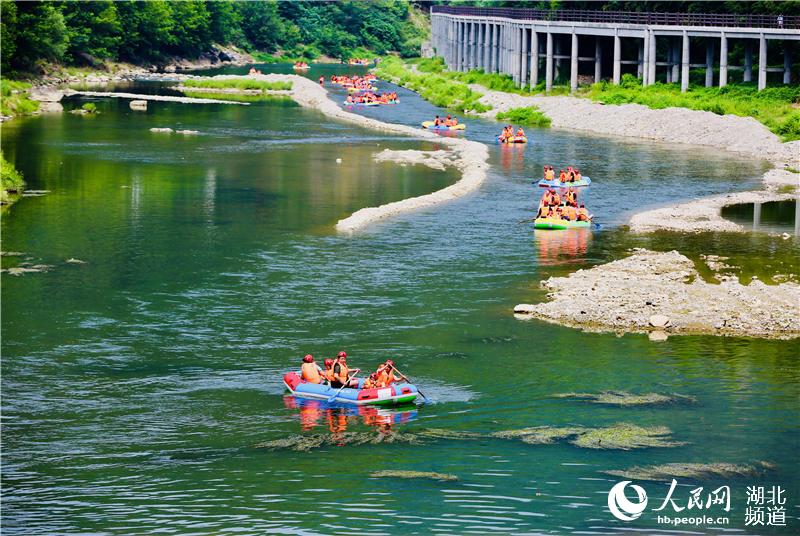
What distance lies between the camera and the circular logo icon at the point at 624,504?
2665 cm

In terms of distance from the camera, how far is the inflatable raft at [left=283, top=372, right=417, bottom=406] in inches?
1313

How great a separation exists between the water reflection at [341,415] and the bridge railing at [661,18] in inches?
2658

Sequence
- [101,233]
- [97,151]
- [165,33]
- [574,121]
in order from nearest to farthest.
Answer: [101,233] → [97,151] → [574,121] → [165,33]

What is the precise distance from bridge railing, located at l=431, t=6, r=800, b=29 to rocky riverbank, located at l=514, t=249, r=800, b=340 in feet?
169

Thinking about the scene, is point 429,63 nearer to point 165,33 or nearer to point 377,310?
point 165,33

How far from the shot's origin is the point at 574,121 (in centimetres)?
10244

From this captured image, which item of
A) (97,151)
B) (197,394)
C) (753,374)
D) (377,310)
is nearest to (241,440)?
(197,394)

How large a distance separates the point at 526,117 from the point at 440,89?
2821 cm

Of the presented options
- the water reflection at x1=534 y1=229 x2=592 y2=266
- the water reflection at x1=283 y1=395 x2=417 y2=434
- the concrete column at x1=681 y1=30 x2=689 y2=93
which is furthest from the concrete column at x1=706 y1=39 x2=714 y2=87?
the water reflection at x1=283 y1=395 x2=417 y2=434

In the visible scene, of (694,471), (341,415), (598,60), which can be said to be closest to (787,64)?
(598,60)

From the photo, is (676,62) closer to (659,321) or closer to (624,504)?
(659,321)

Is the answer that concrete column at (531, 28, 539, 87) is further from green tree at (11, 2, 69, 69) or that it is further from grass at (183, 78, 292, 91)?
green tree at (11, 2, 69, 69)

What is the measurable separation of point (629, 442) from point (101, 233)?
32732mm

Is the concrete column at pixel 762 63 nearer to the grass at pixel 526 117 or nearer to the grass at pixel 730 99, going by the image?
the grass at pixel 730 99
